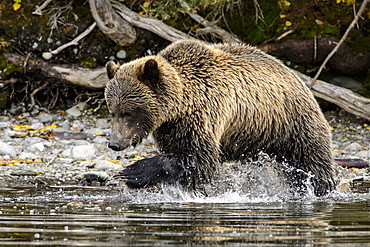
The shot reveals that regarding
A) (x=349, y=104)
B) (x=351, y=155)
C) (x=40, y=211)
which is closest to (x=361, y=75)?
(x=349, y=104)

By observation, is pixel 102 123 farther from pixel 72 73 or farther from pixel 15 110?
pixel 15 110

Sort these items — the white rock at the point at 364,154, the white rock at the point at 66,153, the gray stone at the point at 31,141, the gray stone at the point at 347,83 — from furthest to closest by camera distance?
the gray stone at the point at 347,83 < the gray stone at the point at 31,141 < the white rock at the point at 364,154 < the white rock at the point at 66,153

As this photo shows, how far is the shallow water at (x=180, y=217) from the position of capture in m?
3.78

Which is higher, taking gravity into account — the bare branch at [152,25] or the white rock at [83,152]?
the bare branch at [152,25]

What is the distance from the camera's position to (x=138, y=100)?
20.6ft

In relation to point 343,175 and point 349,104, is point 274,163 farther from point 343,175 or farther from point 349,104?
point 349,104

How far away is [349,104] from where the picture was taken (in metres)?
10.9

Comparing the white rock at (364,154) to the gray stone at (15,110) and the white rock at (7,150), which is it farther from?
the gray stone at (15,110)

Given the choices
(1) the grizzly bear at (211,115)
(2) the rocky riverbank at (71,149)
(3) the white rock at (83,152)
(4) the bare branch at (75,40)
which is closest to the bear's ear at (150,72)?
(1) the grizzly bear at (211,115)

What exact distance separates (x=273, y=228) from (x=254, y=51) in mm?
3407

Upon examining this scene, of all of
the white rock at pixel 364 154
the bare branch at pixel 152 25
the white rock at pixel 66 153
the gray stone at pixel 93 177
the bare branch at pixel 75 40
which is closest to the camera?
the gray stone at pixel 93 177

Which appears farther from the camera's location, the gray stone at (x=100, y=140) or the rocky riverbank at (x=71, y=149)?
the gray stone at (x=100, y=140)

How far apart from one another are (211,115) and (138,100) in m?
0.79

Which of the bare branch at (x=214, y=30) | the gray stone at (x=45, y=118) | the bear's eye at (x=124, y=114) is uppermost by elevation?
the bear's eye at (x=124, y=114)
